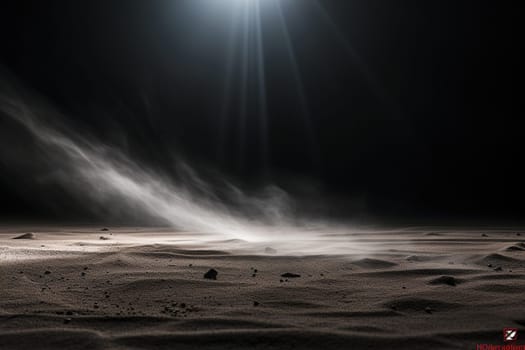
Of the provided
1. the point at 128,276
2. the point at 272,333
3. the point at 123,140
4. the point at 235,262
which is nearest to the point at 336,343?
the point at 272,333

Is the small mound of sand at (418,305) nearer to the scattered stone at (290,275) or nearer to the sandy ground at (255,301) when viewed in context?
the sandy ground at (255,301)

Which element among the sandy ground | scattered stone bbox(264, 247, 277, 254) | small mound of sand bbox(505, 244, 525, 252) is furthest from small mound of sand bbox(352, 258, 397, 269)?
small mound of sand bbox(505, 244, 525, 252)

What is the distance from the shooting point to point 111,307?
258cm

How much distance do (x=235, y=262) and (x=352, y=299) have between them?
1643 millimetres

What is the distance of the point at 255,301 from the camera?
2.69 metres

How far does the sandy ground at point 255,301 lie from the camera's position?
2033 mm

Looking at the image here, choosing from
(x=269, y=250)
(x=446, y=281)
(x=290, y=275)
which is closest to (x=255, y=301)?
(x=290, y=275)

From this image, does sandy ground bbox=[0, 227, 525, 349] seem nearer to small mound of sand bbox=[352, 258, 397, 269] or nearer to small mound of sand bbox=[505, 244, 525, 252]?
small mound of sand bbox=[352, 258, 397, 269]

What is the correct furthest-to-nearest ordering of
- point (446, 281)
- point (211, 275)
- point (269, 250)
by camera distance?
1. point (269, 250)
2. point (211, 275)
3. point (446, 281)

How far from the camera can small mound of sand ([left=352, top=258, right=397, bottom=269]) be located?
3.96 metres

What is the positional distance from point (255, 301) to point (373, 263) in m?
1.70

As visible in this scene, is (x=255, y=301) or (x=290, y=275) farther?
(x=290, y=275)

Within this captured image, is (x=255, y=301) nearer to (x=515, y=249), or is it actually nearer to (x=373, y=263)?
(x=373, y=263)

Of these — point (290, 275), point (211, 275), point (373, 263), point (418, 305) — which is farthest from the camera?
point (373, 263)
